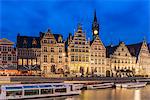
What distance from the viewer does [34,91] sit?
37.2 m

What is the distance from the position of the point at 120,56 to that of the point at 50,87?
1348 inches

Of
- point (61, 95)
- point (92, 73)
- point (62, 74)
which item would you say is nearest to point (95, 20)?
point (92, 73)

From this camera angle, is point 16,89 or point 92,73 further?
point 92,73

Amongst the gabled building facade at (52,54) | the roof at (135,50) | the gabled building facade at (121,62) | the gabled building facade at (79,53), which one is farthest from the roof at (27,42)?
the roof at (135,50)

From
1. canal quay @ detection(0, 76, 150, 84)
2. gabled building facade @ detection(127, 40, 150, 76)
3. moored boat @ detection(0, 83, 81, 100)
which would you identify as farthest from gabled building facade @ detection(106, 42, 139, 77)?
moored boat @ detection(0, 83, 81, 100)

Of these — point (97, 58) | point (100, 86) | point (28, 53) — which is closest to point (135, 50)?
point (97, 58)

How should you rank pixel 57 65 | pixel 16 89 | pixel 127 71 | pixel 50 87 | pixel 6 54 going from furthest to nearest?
pixel 127 71
pixel 57 65
pixel 6 54
pixel 50 87
pixel 16 89

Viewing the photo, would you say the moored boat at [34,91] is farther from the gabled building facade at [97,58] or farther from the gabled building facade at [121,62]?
the gabled building facade at [121,62]

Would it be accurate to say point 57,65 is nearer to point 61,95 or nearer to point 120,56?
point 120,56

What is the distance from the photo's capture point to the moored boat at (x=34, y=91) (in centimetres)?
3488

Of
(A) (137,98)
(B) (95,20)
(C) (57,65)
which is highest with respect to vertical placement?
(B) (95,20)

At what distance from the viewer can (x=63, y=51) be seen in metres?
61.8

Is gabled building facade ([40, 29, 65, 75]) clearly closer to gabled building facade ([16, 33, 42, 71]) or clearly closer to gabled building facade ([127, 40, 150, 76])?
gabled building facade ([16, 33, 42, 71])

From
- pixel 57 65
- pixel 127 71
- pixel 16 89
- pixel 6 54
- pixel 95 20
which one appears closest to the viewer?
pixel 16 89
